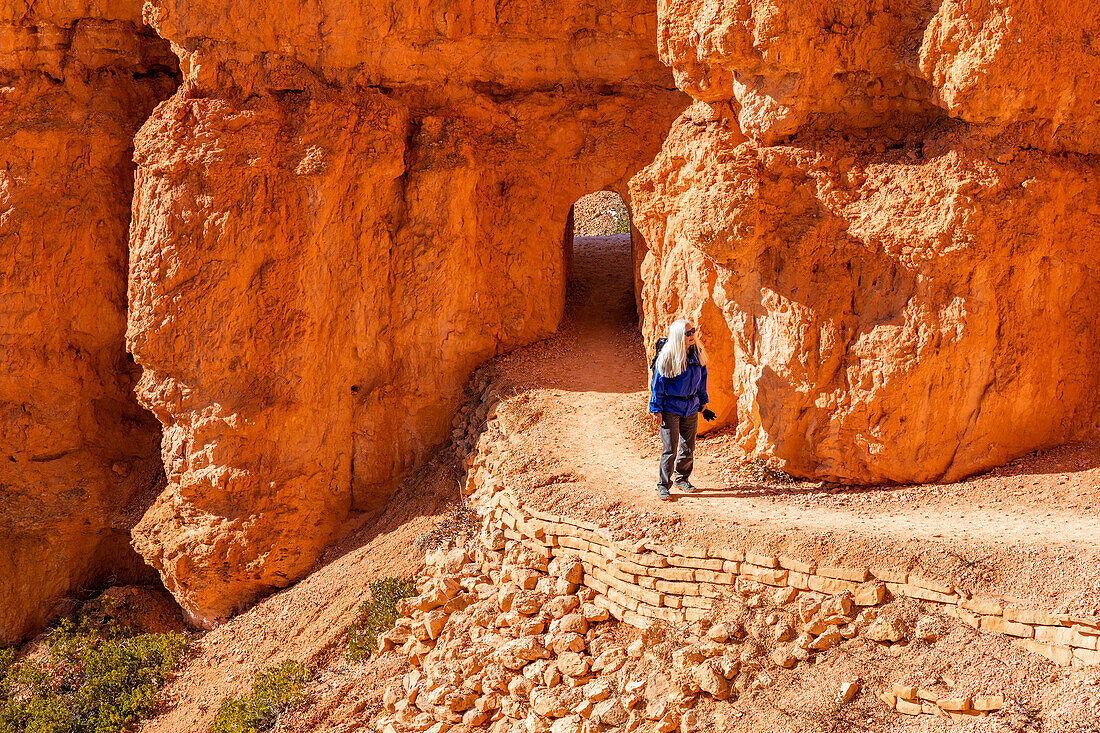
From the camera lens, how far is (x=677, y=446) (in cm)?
917

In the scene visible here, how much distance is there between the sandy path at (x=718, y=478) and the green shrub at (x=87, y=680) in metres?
5.24

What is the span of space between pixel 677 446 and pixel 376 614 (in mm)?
3698

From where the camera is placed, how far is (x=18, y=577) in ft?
46.3

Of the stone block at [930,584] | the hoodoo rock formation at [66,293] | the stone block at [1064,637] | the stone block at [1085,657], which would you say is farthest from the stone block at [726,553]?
the hoodoo rock formation at [66,293]

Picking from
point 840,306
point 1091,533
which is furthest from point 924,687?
point 840,306

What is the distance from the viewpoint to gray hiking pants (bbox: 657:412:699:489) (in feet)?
29.9

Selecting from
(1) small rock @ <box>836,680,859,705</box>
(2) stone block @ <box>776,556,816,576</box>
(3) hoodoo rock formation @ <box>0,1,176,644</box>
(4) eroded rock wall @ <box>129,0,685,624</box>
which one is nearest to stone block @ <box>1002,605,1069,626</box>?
(1) small rock @ <box>836,680,859,705</box>

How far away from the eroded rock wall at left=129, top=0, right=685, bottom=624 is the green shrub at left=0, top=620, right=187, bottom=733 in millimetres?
887

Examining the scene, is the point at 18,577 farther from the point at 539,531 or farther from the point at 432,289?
the point at 539,531

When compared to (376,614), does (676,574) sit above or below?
above

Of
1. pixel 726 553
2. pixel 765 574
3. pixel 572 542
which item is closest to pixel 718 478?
pixel 572 542

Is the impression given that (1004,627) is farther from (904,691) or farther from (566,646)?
(566,646)

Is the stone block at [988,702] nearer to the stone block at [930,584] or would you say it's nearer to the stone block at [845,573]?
the stone block at [930,584]

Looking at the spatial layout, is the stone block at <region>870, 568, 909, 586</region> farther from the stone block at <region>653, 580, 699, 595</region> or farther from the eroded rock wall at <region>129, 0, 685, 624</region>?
the eroded rock wall at <region>129, 0, 685, 624</region>
